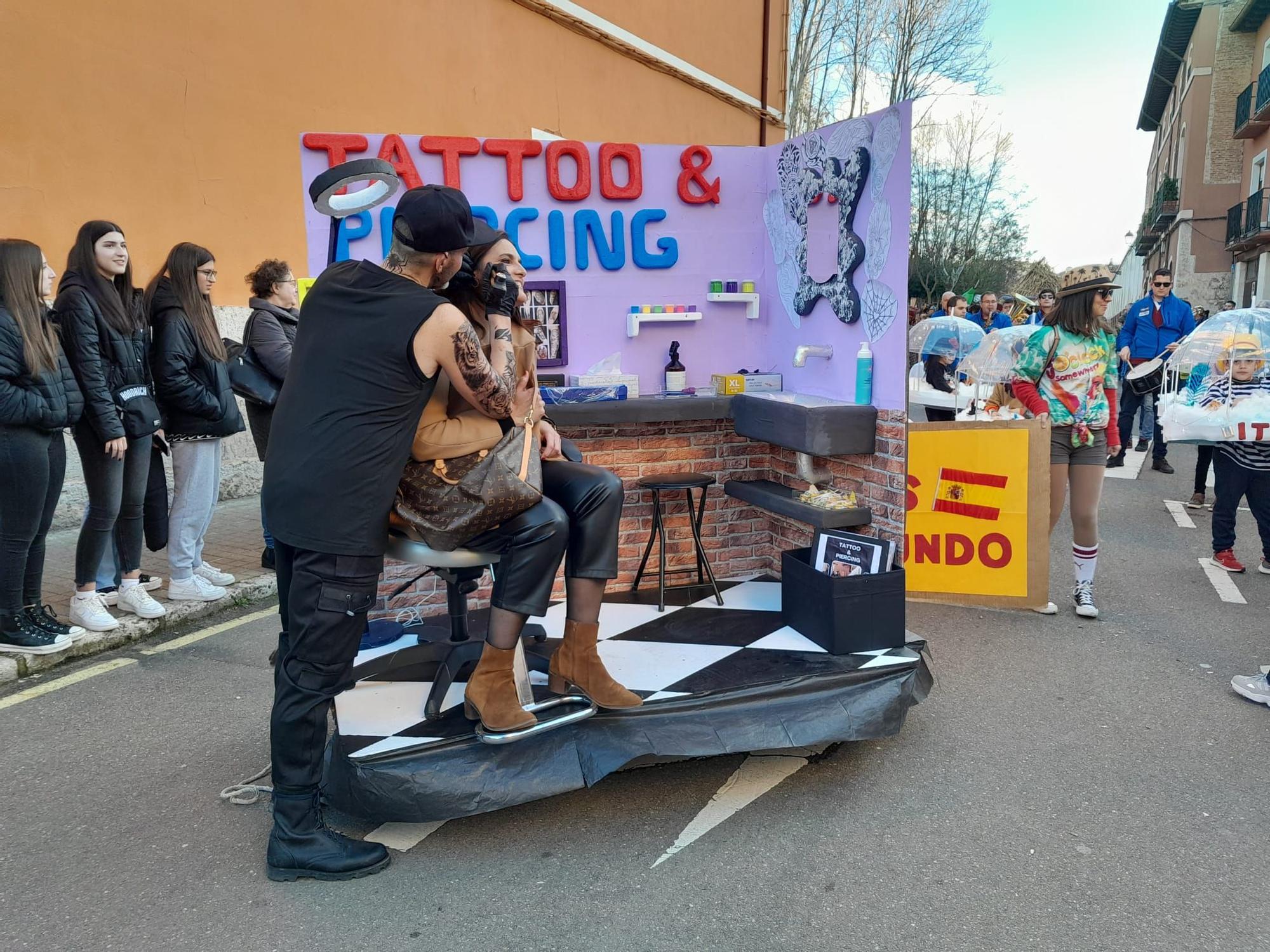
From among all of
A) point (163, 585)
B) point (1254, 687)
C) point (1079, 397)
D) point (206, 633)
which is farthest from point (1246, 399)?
point (163, 585)

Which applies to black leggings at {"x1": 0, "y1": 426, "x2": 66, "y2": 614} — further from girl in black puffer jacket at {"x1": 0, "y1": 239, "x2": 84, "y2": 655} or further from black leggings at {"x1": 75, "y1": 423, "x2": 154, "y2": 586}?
black leggings at {"x1": 75, "y1": 423, "x2": 154, "y2": 586}

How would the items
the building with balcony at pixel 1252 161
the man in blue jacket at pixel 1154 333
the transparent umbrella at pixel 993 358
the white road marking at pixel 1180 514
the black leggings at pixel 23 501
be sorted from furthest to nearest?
the building with balcony at pixel 1252 161
the man in blue jacket at pixel 1154 333
the white road marking at pixel 1180 514
the transparent umbrella at pixel 993 358
the black leggings at pixel 23 501

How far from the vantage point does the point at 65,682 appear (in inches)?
167

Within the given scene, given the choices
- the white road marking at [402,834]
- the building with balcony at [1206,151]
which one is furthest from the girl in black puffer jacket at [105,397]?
the building with balcony at [1206,151]

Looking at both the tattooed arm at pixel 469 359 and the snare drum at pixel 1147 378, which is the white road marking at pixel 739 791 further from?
the snare drum at pixel 1147 378

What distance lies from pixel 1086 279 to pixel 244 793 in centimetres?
479

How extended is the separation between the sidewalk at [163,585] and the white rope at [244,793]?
1.77 m

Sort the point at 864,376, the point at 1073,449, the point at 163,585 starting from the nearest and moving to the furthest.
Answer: the point at 864,376, the point at 1073,449, the point at 163,585

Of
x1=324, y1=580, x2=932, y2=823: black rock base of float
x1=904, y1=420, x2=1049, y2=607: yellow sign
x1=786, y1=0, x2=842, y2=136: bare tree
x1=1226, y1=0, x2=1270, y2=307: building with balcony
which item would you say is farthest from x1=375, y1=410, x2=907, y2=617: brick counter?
x1=1226, y1=0, x2=1270, y2=307: building with balcony

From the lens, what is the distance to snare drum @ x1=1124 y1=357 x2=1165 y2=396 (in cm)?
881

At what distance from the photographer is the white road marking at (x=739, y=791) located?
2.90m

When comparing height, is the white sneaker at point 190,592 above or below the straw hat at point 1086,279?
below

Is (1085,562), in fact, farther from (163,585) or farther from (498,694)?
(163,585)

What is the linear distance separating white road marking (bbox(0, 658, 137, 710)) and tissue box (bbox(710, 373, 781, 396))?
3.23 metres
